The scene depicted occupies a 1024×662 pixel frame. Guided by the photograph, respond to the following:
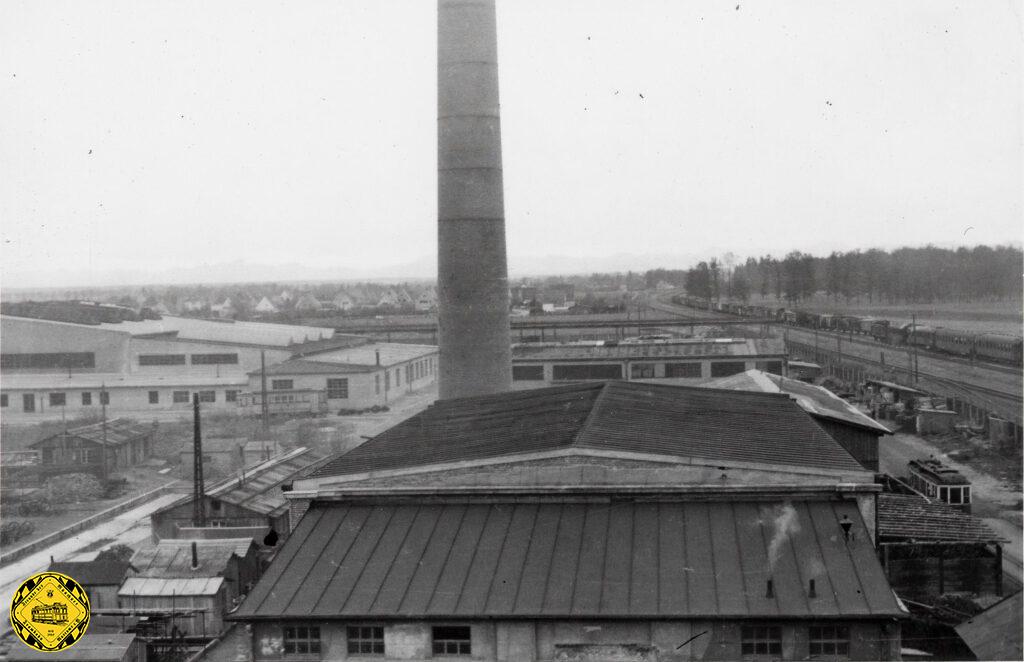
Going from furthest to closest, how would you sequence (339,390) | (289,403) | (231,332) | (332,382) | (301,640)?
(231,332) < (332,382) < (339,390) < (289,403) < (301,640)

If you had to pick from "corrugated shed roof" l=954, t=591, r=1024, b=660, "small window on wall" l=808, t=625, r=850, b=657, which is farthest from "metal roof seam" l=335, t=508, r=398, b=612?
"corrugated shed roof" l=954, t=591, r=1024, b=660

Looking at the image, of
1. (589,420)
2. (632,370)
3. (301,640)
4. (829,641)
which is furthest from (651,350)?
(301,640)

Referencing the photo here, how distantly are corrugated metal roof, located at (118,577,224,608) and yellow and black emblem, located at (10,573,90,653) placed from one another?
7086 millimetres

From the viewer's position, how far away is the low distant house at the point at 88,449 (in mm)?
31625

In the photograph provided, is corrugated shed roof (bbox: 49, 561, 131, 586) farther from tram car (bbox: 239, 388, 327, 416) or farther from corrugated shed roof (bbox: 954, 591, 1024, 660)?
tram car (bbox: 239, 388, 327, 416)

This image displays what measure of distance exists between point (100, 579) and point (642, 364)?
29.2 meters

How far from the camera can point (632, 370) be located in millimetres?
43719

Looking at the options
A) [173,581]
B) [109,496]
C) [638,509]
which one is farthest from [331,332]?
[638,509]

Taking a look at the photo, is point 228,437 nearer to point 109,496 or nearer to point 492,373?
point 109,496

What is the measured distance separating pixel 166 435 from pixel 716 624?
32325 mm

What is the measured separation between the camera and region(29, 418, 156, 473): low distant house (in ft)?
104

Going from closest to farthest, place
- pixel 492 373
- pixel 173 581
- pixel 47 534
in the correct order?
pixel 173 581, pixel 492 373, pixel 47 534

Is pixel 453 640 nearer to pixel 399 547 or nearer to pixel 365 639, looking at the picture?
pixel 365 639

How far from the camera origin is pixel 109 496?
29.6 meters
